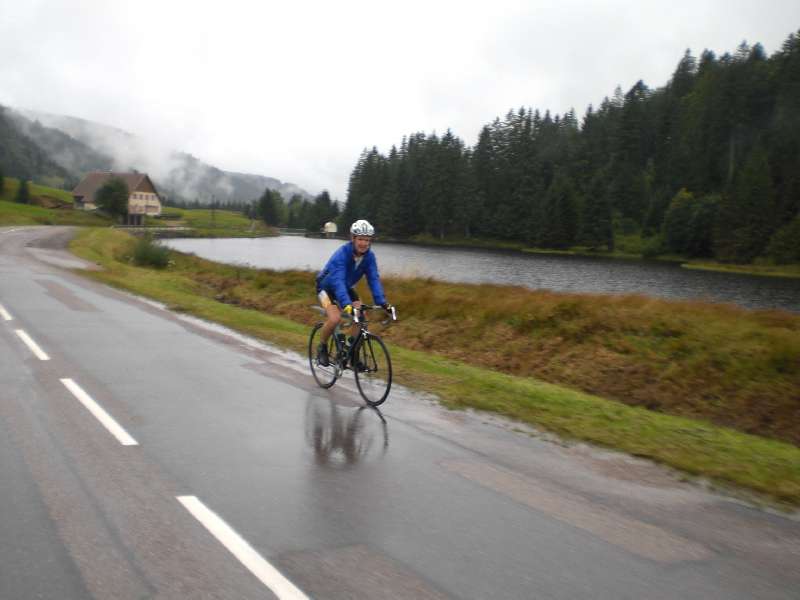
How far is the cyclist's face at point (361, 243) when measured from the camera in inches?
326

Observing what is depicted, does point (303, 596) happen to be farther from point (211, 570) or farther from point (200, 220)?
point (200, 220)

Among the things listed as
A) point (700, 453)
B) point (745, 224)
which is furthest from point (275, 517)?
point (745, 224)

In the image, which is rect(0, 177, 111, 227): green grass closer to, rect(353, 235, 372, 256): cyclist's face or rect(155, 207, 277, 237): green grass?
rect(155, 207, 277, 237): green grass

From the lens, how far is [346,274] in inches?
343

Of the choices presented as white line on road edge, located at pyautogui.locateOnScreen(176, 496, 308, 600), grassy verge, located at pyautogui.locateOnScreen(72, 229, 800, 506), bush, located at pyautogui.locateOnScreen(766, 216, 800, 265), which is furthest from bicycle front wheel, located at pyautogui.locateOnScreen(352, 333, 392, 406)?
bush, located at pyautogui.locateOnScreen(766, 216, 800, 265)

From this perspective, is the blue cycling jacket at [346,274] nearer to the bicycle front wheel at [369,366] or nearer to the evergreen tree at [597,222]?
the bicycle front wheel at [369,366]

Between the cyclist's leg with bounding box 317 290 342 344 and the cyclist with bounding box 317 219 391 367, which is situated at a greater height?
the cyclist with bounding box 317 219 391 367

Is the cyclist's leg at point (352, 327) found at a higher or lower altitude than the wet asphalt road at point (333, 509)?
higher

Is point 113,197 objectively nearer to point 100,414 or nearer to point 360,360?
point 360,360

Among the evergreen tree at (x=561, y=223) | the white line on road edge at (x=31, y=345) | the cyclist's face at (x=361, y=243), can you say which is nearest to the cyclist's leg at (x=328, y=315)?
the cyclist's face at (x=361, y=243)

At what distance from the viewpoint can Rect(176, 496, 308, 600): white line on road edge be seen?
11.9ft

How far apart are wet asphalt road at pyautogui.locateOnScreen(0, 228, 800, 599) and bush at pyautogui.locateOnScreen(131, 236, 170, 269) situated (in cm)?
2767

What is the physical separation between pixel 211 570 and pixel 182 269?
113 feet

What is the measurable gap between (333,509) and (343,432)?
2188mm
